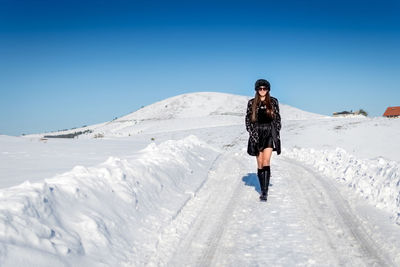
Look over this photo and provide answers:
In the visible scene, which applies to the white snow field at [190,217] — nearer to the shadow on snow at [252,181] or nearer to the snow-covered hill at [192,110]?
the shadow on snow at [252,181]

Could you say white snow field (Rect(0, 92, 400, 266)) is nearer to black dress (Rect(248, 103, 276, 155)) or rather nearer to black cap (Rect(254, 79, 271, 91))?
black dress (Rect(248, 103, 276, 155))

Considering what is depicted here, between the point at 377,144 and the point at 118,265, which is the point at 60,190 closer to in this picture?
the point at 118,265

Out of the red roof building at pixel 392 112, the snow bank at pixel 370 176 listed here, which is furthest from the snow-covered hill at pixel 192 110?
the snow bank at pixel 370 176

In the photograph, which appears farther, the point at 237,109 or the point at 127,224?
the point at 237,109

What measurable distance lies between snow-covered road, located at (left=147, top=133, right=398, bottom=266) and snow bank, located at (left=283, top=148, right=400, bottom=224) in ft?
1.67

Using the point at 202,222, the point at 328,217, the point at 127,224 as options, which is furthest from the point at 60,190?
the point at 328,217

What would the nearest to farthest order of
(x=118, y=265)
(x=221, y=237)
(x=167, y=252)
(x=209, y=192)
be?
(x=118, y=265), (x=167, y=252), (x=221, y=237), (x=209, y=192)

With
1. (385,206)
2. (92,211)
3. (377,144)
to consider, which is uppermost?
(92,211)

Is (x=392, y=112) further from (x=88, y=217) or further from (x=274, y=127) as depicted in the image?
(x=88, y=217)

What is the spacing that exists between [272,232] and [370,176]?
4790mm

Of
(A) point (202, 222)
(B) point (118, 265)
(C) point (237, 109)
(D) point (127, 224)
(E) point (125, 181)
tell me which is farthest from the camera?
(C) point (237, 109)

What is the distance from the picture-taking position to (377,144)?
21.3 m

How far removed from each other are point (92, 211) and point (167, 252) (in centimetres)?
139

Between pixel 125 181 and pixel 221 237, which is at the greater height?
pixel 125 181
